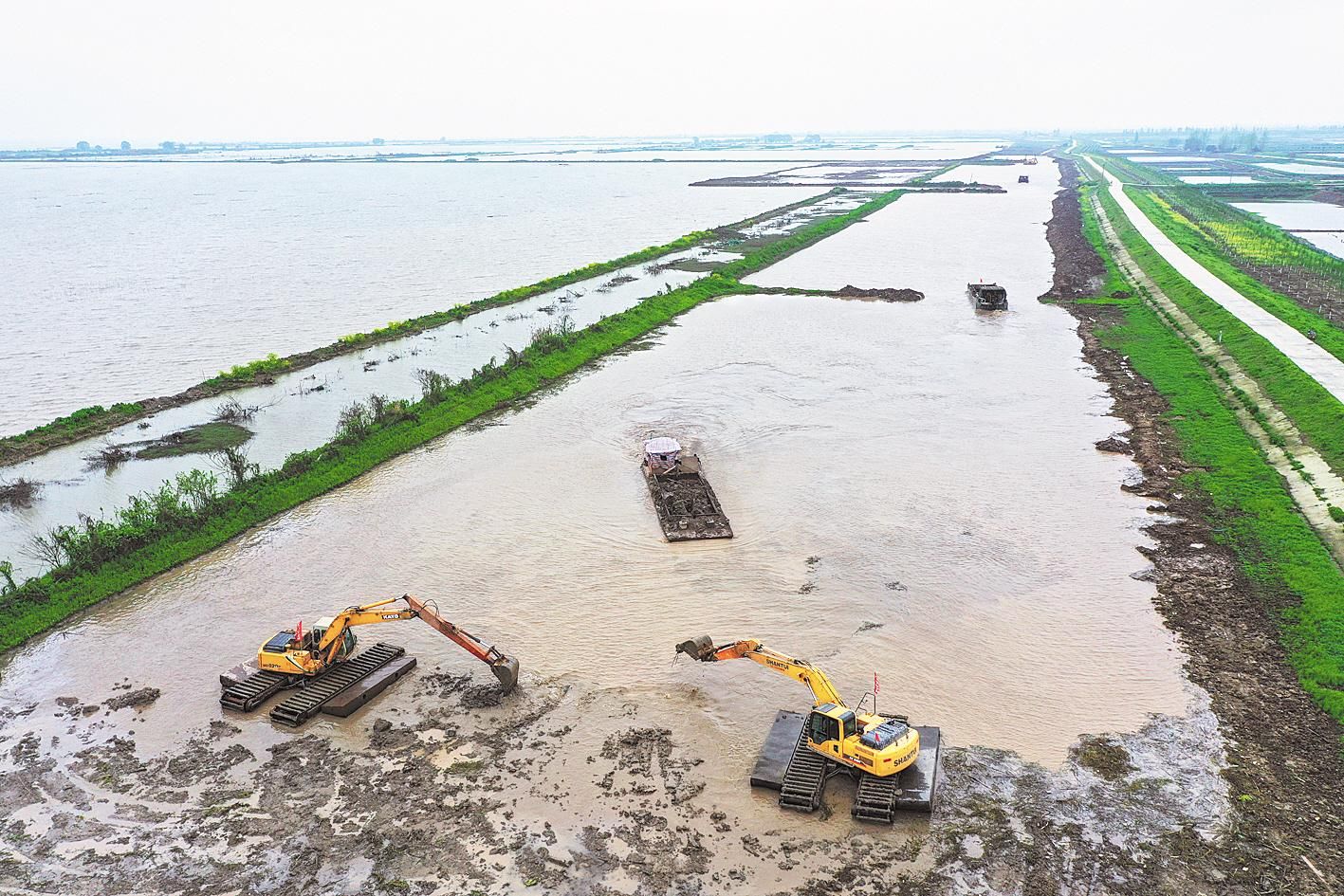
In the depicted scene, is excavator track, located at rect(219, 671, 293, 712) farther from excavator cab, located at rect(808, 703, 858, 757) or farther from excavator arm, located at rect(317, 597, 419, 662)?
excavator cab, located at rect(808, 703, 858, 757)

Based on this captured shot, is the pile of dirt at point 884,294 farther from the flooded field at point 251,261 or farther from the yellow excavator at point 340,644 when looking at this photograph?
the yellow excavator at point 340,644

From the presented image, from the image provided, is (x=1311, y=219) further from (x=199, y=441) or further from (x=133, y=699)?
(x=133, y=699)

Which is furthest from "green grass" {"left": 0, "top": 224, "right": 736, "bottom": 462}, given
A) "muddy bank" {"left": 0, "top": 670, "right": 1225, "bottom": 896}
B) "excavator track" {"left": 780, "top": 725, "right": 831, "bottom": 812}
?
"excavator track" {"left": 780, "top": 725, "right": 831, "bottom": 812}

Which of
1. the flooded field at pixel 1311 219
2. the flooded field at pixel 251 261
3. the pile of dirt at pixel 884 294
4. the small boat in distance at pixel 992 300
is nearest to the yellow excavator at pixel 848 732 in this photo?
the flooded field at pixel 251 261

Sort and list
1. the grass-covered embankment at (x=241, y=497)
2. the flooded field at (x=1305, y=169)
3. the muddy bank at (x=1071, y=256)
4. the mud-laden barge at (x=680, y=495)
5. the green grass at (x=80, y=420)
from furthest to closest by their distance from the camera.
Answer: the flooded field at (x=1305, y=169), the muddy bank at (x=1071, y=256), the green grass at (x=80, y=420), the mud-laden barge at (x=680, y=495), the grass-covered embankment at (x=241, y=497)

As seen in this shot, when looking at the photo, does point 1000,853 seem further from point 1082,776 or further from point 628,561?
point 628,561

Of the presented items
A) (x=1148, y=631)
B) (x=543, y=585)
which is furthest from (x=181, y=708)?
(x=1148, y=631)
